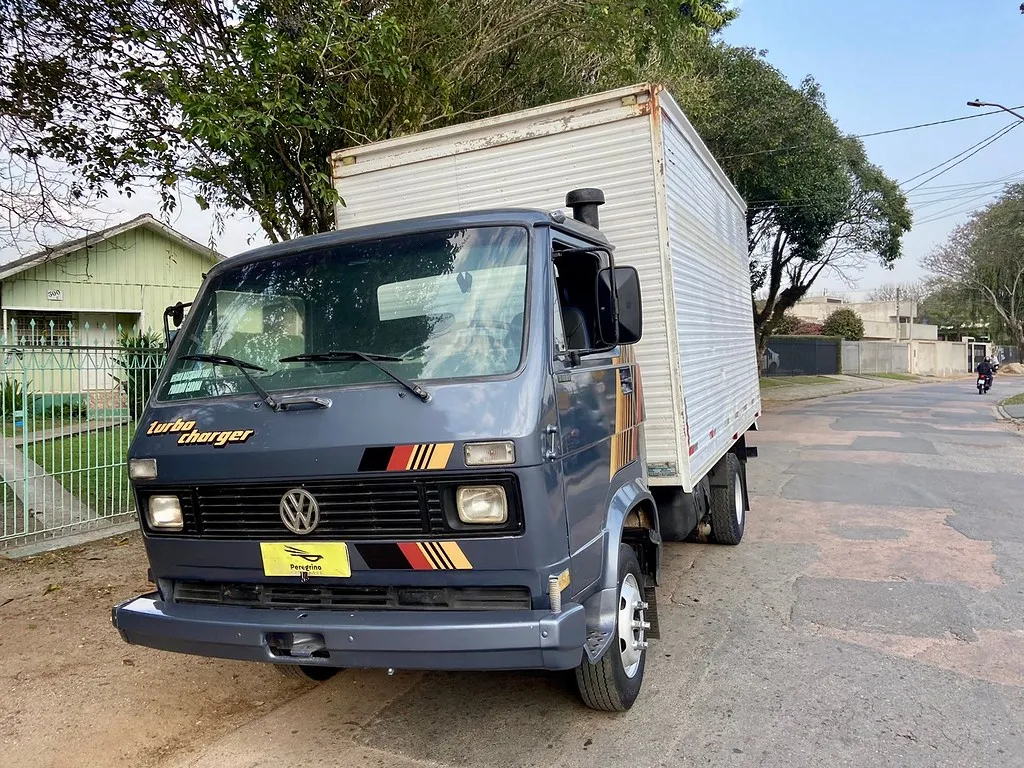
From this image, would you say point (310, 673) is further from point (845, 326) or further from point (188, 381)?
point (845, 326)

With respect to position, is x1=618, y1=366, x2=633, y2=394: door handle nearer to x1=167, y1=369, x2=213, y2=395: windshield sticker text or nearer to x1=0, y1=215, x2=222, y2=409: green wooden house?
x1=167, y1=369, x2=213, y2=395: windshield sticker text

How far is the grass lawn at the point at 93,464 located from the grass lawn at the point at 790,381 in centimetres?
2693

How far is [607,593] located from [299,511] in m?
1.34

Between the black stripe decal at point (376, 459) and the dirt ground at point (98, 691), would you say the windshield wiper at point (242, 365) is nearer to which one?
the black stripe decal at point (376, 459)

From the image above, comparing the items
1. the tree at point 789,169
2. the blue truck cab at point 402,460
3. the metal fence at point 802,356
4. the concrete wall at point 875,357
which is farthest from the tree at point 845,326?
the blue truck cab at point 402,460

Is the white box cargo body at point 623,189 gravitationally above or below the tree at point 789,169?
below

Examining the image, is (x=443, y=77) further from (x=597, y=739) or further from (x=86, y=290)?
(x=86, y=290)

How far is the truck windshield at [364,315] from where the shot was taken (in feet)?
10.2

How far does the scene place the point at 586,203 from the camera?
395cm

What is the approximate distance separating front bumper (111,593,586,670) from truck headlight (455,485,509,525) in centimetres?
35

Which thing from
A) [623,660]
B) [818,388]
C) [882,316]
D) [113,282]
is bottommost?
[818,388]

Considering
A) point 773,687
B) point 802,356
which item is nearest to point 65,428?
point 773,687

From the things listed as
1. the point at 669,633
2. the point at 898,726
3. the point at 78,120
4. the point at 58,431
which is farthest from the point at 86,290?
the point at 898,726

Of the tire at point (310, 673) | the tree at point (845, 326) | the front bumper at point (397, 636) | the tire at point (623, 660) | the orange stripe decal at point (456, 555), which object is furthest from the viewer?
the tree at point (845, 326)
